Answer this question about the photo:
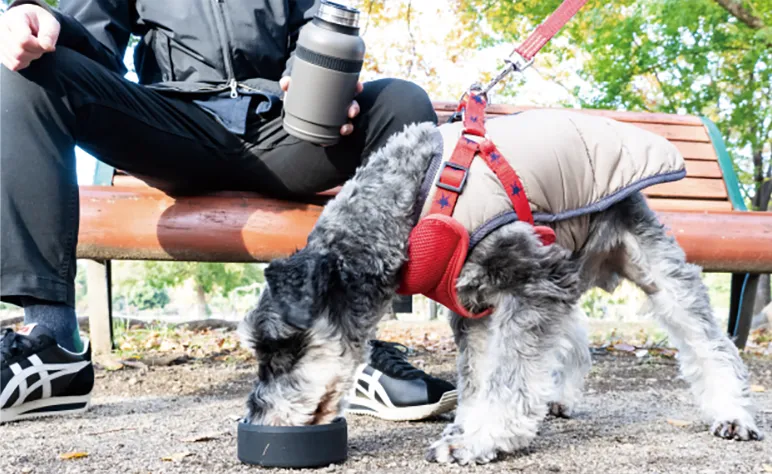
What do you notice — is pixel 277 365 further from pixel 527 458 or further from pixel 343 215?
pixel 527 458

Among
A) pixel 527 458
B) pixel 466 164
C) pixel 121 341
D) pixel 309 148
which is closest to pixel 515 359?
pixel 527 458

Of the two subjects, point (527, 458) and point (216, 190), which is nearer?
point (527, 458)

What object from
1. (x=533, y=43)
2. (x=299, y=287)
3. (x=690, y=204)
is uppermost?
(x=533, y=43)

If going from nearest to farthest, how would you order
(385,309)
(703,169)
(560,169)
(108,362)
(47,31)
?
(385,309), (560,169), (47,31), (108,362), (703,169)

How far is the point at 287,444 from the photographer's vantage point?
7.75 ft

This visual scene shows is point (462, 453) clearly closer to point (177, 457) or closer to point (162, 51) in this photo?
point (177, 457)

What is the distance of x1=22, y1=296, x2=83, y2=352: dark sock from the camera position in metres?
3.07

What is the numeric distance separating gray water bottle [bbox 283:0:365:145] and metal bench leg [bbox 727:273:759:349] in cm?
421

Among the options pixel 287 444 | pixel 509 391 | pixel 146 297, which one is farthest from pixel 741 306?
pixel 146 297

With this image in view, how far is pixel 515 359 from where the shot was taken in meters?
2.60

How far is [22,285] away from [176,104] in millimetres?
1192

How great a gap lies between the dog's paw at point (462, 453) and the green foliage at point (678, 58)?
27.5 ft

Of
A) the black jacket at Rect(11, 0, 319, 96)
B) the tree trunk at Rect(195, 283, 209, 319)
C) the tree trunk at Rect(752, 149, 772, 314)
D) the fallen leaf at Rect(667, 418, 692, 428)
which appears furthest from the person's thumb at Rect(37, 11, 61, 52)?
the tree trunk at Rect(195, 283, 209, 319)

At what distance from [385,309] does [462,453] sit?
55 cm
